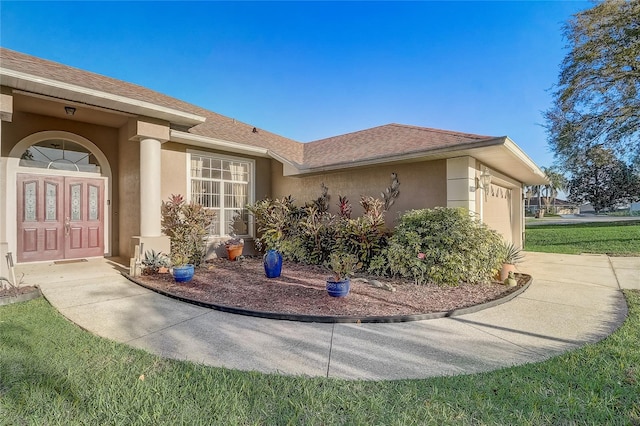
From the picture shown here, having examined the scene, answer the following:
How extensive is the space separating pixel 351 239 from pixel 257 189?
4.60 meters

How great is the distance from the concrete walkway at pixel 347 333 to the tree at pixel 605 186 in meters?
23.4

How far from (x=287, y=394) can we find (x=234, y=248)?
7313mm

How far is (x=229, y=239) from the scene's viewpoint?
1001 cm

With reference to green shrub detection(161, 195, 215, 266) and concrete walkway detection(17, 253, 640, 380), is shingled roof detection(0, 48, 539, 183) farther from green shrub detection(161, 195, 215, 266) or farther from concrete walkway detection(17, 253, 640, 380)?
concrete walkway detection(17, 253, 640, 380)

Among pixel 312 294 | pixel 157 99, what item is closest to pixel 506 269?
pixel 312 294

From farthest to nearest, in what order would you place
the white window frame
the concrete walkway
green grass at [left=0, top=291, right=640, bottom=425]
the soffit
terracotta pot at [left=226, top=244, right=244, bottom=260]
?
terracotta pot at [left=226, top=244, right=244, bottom=260] → the white window frame → the soffit → the concrete walkway → green grass at [left=0, top=291, right=640, bottom=425]

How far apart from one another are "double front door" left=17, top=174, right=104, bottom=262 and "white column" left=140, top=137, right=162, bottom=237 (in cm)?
228

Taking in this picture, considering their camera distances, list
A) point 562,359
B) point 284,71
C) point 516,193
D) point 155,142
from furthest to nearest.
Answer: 1. point 516,193
2. point 284,71
3. point 155,142
4. point 562,359

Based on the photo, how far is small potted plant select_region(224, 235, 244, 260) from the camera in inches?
372

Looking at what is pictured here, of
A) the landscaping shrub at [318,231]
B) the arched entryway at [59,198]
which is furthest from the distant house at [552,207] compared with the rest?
the arched entryway at [59,198]

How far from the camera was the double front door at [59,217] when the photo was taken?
7414mm

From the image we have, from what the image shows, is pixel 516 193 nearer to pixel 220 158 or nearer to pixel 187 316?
pixel 220 158

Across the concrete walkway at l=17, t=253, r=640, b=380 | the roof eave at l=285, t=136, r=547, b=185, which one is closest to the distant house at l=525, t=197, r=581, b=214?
the roof eave at l=285, t=136, r=547, b=185

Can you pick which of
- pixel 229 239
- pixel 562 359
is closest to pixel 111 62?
pixel 229 239
